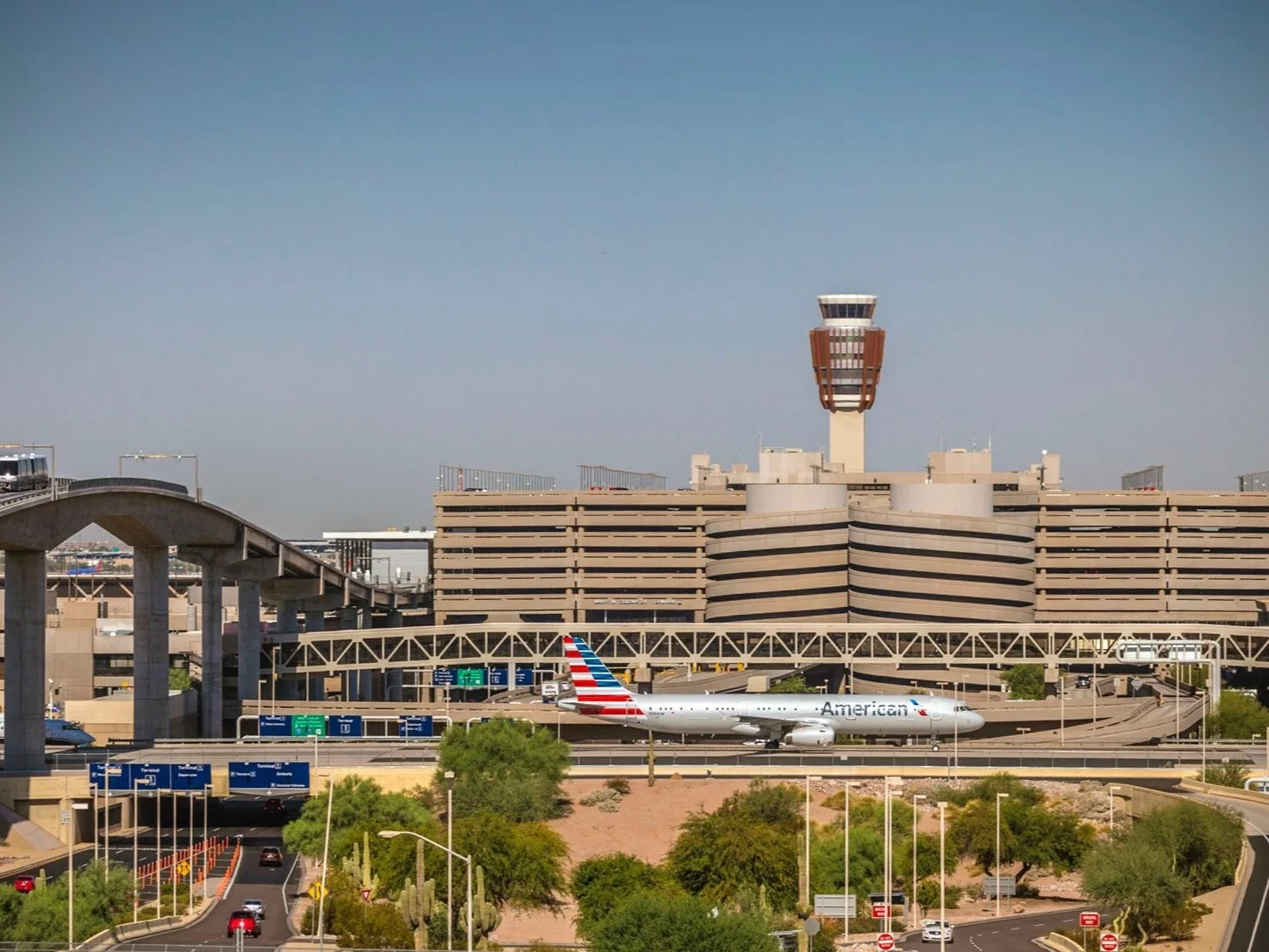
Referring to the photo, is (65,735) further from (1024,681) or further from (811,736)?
(1024,681)

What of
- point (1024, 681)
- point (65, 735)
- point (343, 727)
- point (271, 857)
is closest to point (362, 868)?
point (271, 857)

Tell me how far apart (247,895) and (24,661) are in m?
35.2

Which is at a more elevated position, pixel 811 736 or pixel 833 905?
pixel 811 736

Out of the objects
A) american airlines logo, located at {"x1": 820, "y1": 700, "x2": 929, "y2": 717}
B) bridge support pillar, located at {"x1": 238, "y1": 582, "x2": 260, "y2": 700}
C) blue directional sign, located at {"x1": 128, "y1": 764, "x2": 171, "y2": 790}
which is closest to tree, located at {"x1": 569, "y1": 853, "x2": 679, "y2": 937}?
blue directional sign, located at {"x1": 128, "y1": 764, "x2": 171, "y2": 790}

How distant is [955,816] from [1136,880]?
25.7 metres

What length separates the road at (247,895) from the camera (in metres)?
79.6

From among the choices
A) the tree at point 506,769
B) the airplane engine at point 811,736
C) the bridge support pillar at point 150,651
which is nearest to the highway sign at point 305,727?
the bridge support pillar at point 150,651

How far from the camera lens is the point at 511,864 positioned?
93.5 meters

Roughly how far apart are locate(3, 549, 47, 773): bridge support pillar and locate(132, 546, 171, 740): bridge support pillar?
19.9m

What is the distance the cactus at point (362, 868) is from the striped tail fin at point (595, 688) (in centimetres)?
4014

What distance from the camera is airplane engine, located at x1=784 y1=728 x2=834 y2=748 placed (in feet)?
436

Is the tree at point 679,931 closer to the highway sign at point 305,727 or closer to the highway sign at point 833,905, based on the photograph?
the highway sign at point 833,905

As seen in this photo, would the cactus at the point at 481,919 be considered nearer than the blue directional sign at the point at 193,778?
Yes

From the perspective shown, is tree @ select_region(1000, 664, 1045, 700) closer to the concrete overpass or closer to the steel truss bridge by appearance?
the steel truss bridge
